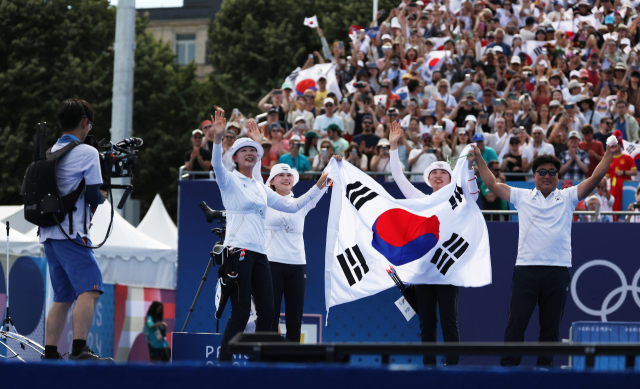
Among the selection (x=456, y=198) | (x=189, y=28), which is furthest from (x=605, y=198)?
(x=189, y=28)

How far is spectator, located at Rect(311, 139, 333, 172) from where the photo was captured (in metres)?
12.0

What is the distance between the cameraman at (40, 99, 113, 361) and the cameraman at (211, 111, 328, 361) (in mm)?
1292

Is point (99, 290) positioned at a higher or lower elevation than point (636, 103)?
lower

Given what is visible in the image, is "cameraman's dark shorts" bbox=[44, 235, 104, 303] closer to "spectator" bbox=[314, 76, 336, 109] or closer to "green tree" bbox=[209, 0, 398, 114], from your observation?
"spectator" bbox=[314, 76, 336, 109]

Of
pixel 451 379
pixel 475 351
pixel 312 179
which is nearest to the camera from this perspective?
pixel 451 379

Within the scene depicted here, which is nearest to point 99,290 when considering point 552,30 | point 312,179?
point 312,179

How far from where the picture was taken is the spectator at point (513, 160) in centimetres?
1192

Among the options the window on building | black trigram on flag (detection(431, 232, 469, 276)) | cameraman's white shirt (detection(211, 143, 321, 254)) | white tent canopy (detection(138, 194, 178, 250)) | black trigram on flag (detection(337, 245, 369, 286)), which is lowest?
white tent canopy (detection(138, 194, 178, 250))

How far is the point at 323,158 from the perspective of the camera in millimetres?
12023

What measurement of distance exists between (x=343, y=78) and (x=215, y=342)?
422 inches

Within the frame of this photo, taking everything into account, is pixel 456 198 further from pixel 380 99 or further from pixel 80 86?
pixel 80 86

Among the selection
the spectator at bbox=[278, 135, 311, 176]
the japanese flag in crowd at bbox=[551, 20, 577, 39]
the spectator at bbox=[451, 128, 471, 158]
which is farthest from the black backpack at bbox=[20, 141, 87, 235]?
the japanese flag in crowd at bbox=[551, 20, 577, 39]

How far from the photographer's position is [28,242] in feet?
45.5

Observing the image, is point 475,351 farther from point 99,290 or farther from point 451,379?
point 99,290
